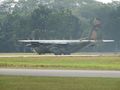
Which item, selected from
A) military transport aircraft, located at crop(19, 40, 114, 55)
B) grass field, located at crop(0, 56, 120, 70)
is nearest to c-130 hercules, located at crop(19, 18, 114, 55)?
military transport aircraft, located at crop(19, 40, 114, 55)

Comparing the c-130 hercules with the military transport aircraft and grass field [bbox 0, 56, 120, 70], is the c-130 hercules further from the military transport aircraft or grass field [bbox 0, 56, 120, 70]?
grass field [bbox 0, 56, 120, 70]

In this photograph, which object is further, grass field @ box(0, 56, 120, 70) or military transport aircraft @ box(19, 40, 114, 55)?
military transport aircraft @ box(19, 40, 114, 55)

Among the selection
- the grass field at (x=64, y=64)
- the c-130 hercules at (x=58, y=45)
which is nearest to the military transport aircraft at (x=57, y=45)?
the c-130 hercules at (x=58, y=45)

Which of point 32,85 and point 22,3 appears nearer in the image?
point 32,85

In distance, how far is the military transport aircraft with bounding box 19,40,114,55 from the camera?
9112 cm

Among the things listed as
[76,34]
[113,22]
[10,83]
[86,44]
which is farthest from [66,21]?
[10,83]

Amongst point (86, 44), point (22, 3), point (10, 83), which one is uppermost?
point (10, 83)

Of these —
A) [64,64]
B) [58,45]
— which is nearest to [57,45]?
[58,45]

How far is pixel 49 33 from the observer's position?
12825 cm

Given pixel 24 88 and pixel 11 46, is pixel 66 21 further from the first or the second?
pixel 24 88

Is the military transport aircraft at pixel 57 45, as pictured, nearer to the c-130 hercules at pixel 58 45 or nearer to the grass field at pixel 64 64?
the c-130 hercules at pixel 58 45

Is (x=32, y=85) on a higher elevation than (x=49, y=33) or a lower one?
higher

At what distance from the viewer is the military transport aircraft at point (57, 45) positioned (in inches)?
3588

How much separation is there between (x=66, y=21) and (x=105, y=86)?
363 ft
